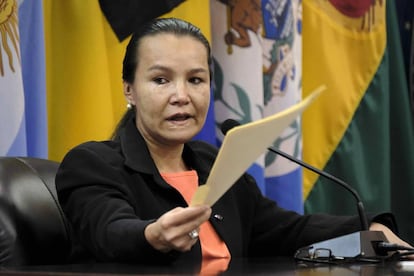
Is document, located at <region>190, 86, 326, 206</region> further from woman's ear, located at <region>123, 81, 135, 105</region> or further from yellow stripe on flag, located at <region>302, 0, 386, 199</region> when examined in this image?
→ yellow stripe on flag, located at <region>302, 0, 386, 199</region>

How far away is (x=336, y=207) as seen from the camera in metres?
3.48

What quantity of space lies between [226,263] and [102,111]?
3.69ft

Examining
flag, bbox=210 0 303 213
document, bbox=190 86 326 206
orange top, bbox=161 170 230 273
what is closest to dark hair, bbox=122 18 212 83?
orange top, bbox=161 170 230 273

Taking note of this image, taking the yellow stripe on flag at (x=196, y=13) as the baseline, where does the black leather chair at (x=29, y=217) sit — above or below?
below

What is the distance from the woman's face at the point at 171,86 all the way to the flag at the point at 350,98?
162 cm

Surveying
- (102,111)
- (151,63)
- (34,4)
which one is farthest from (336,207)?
(151,63)

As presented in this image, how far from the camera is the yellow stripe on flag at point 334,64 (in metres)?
3.37

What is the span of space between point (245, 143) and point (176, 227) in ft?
0.71

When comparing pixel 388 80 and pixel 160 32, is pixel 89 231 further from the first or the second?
pixel 388 80

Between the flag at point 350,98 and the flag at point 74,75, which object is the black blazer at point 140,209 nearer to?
the flag at point 74,75

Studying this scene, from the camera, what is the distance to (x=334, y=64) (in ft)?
11.2

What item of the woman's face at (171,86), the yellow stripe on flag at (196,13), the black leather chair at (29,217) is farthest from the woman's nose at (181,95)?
the yellow stripe on flag at (196,13)

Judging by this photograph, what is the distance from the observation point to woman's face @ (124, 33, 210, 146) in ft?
5.69

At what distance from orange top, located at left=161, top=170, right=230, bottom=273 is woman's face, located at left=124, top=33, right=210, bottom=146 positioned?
8 cm
